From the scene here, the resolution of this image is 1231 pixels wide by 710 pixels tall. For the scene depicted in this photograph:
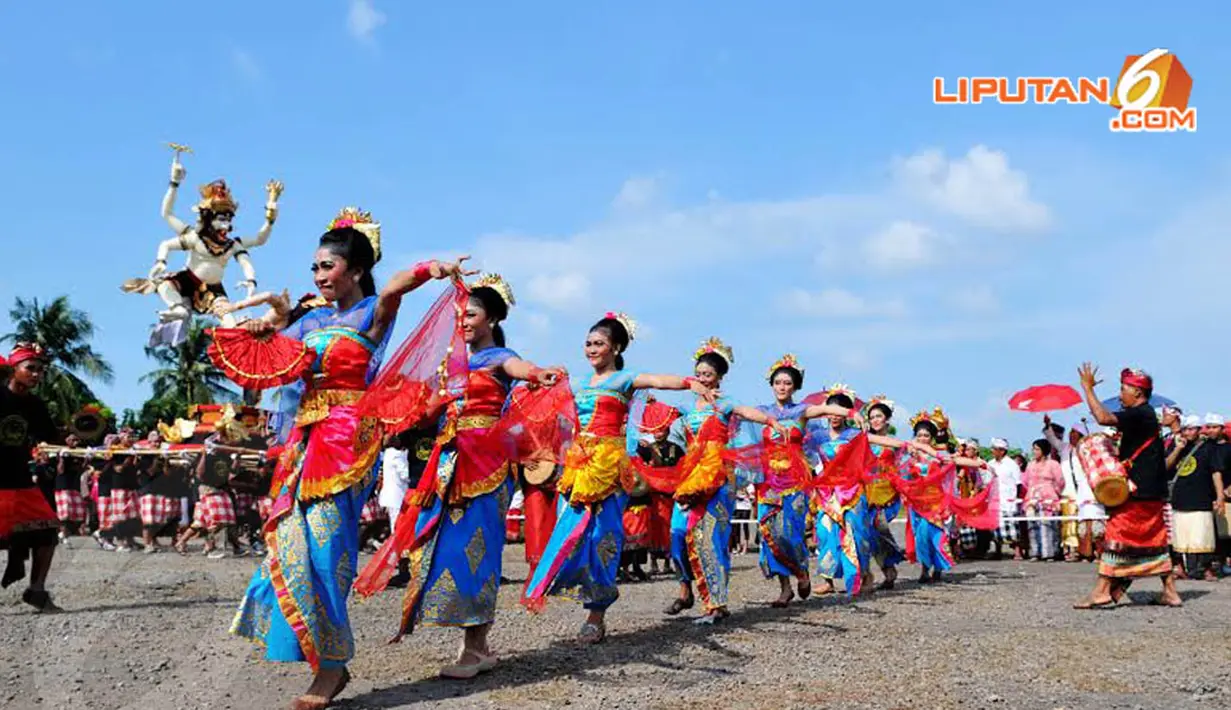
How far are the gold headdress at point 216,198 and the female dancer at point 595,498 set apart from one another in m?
13.9

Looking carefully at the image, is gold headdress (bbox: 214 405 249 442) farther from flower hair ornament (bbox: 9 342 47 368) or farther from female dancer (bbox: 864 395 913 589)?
female dancer (bbox: 864 395 913 589)

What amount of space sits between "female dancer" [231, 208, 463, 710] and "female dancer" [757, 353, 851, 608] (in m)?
4.76

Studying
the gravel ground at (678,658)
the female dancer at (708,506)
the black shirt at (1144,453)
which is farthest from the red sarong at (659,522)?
the black shirt at (1144,453)

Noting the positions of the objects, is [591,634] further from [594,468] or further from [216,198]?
[216,198]

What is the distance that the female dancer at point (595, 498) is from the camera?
21.6ft

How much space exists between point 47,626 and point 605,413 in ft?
Answer: 13.0

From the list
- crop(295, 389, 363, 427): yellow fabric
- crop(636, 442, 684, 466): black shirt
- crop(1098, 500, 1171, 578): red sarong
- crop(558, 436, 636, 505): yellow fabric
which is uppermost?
crop(636, 442, 684, 466): black shirt

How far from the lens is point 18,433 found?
7727mm

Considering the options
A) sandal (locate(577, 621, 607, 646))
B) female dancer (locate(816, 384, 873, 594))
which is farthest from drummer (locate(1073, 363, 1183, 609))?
sandal (locate(577, 621, 607, 646))

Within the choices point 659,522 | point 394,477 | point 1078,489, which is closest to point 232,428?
point 394,477

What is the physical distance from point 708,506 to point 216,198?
13804 mm

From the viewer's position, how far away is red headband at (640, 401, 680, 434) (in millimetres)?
9070

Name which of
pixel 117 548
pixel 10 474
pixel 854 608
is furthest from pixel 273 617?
pixel 117 548

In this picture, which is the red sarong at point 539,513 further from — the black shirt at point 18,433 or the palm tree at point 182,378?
the palm tree at point 182,378
